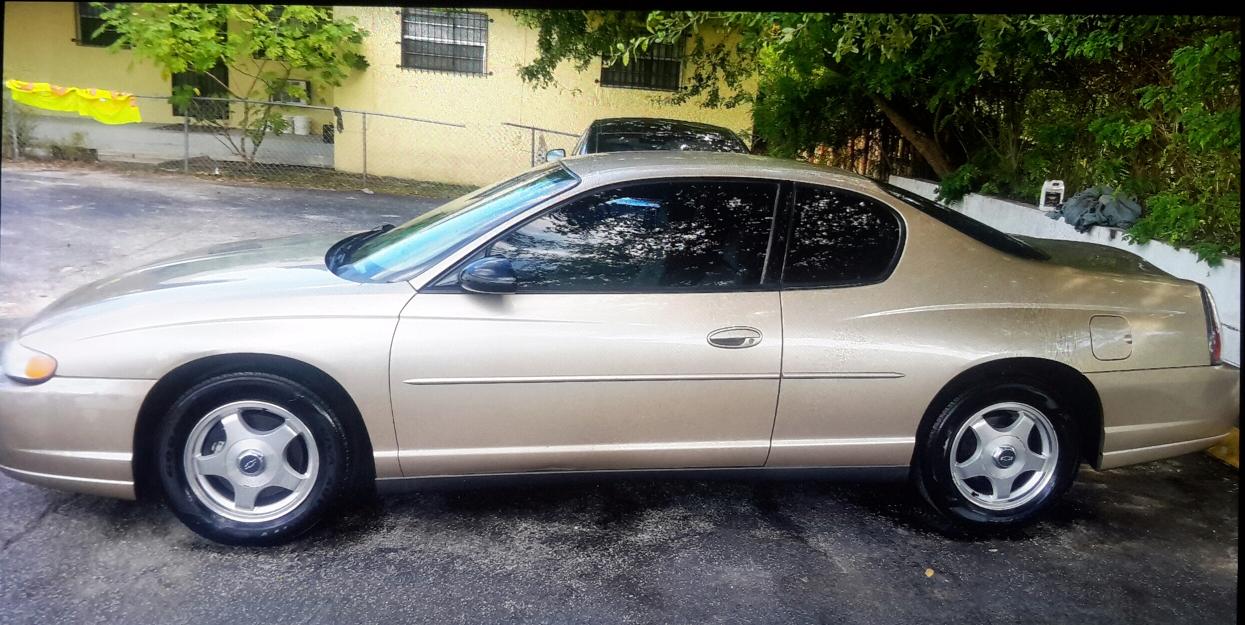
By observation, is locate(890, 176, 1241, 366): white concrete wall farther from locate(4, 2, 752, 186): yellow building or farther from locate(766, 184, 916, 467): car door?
locate(4, 2, 752, 186): yellow building

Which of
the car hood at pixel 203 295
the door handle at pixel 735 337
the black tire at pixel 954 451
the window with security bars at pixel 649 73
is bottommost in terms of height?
the black tire at pixel 954 451

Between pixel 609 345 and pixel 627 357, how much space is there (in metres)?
0.08

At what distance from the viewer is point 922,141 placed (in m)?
8.87

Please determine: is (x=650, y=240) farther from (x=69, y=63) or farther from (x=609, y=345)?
Answer: (x=69, y=63)

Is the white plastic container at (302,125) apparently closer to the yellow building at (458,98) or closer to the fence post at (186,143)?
the yellow building at (458,98)

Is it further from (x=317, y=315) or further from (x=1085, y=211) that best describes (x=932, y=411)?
(x=1085, y=211)

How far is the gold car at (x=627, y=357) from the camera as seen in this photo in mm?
2945

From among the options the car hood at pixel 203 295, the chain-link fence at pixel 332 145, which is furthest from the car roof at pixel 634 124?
the car hood at pixel 203 295

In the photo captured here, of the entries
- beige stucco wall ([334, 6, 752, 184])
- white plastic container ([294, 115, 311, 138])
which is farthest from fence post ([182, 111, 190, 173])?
beige stucco wall ([334, 6, 752, 184])

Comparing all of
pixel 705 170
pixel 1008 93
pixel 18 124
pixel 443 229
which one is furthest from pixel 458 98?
pixel 705 170

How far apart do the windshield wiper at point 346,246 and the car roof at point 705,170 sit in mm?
1007

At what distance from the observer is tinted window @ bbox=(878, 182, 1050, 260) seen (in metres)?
3.50

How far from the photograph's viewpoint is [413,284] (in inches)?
121

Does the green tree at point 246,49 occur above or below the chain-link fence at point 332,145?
above
